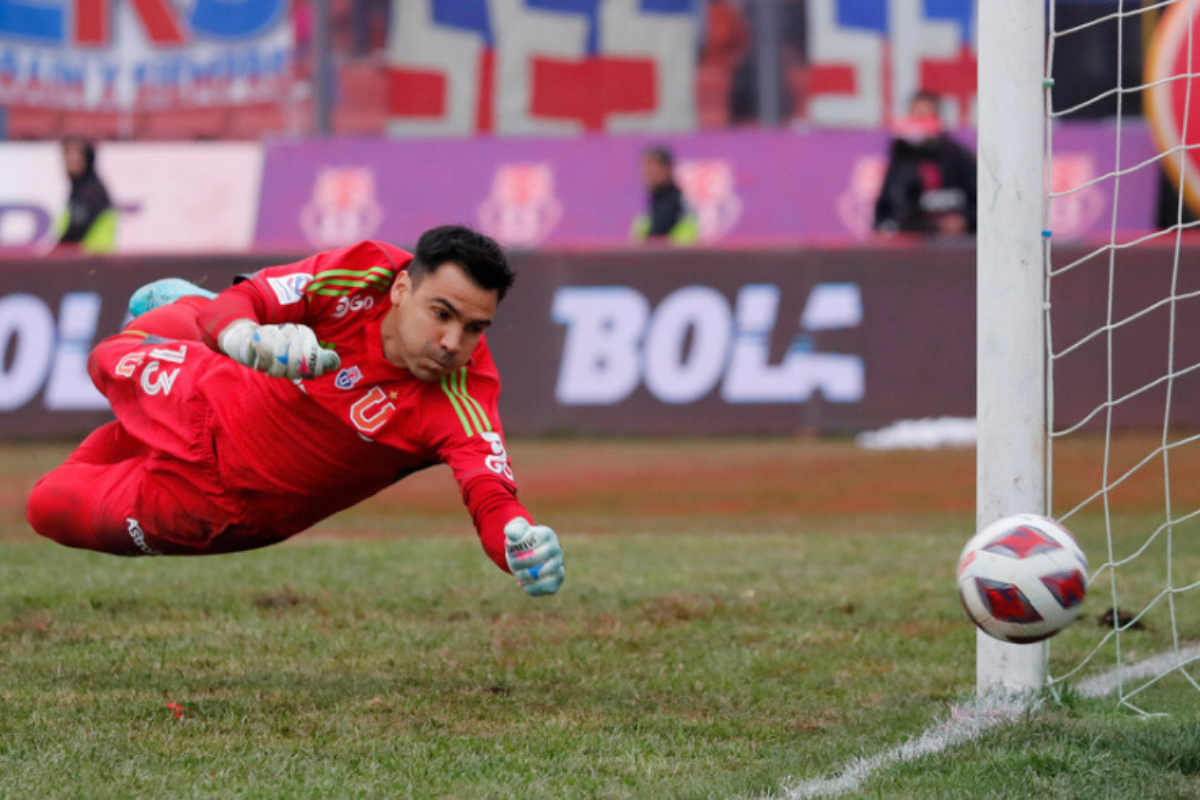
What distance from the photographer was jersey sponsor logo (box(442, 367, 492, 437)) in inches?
209

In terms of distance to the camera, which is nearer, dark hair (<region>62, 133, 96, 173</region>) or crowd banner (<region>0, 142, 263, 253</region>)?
dark hair (<region>62, 133, 96, 173</region>)

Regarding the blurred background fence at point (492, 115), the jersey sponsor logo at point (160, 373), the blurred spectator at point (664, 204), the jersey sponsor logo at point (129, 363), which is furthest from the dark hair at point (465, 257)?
the blurred spectator at point (664, 204)

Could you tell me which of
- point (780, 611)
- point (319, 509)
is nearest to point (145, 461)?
point (319, 509)

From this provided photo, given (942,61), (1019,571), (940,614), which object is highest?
(942,61)

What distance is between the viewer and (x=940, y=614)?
739cm

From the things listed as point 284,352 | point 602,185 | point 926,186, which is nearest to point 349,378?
point 284,352

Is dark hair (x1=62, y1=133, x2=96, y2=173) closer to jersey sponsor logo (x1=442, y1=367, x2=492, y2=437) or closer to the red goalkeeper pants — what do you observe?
the red goalkeeper pants

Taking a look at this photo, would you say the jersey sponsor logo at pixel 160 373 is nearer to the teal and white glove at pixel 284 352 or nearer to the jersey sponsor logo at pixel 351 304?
the jersey sponsor logo at pixel 351 304

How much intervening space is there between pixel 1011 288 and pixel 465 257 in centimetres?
177

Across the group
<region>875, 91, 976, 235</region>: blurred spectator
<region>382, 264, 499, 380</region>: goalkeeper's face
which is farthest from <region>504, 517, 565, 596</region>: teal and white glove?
<region>875, 91, 976, 235</region>: blurred spectator

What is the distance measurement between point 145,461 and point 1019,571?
2.97 m

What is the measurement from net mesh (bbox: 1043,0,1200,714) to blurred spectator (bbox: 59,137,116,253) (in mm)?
9026

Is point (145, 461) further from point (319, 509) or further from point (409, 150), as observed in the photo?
point (409, 150)

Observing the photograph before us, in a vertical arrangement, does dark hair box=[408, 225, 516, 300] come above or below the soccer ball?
above
